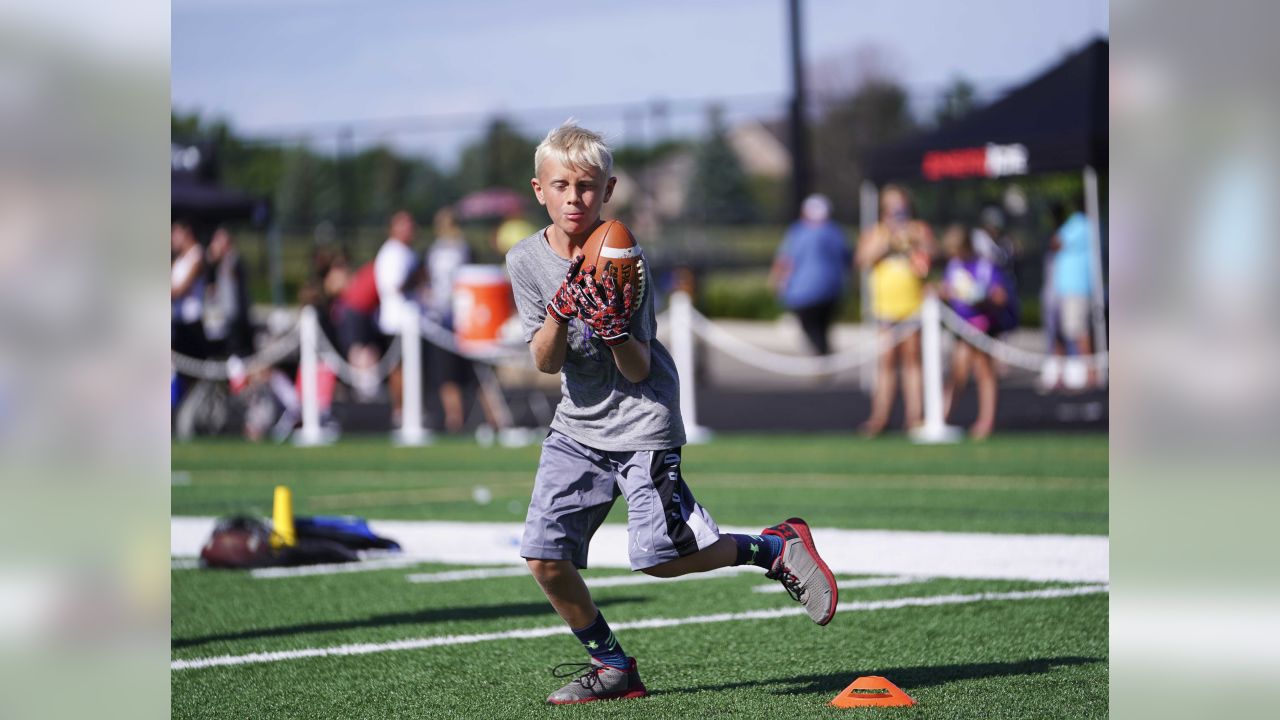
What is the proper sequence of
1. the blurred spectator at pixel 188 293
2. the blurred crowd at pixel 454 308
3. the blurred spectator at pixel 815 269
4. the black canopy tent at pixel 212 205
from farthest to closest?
the black canopy tent at pixel 212 205 → the blurred spectator at pixel 815 269 → the blurred crowd at pixel 454 308 → the blurred spectator at pixel 188 293

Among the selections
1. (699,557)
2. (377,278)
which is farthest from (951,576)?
(377,278)

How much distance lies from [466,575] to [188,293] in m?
7.97

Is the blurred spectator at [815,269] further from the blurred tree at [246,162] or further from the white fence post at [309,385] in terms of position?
the blurred tree at [246,162]

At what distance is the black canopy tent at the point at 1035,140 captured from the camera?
17047mm

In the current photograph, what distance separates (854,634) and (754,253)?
27.4m

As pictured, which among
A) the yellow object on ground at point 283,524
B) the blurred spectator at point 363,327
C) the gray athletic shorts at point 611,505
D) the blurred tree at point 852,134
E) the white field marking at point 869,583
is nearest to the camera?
the gray athletic shorts at point 611,505

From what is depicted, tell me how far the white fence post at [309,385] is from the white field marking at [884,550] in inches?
284

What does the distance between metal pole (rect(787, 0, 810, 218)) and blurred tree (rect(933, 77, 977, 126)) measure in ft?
10.1

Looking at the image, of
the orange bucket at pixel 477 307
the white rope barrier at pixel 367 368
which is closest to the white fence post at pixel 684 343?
the orange bucket at pixel 477 307

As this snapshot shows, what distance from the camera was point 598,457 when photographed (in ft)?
16.3

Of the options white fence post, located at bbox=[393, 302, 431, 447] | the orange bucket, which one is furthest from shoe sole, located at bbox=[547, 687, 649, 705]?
the orange bucket

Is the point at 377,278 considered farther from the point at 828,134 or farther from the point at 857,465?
the point at 828,134

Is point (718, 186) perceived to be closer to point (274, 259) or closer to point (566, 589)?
point (274, 259)
